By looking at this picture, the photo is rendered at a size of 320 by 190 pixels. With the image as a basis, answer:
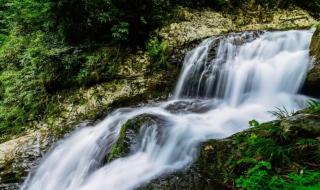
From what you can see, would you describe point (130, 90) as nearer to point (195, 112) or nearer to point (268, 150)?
point (195, 112)

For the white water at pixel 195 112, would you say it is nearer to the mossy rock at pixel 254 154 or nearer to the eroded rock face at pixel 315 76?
the eroded rock face at pixel 315 76

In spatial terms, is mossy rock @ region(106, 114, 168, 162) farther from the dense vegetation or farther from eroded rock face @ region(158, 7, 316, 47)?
eroded rock face @ region(158, 7, 316, 47)

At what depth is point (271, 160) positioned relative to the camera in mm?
3484

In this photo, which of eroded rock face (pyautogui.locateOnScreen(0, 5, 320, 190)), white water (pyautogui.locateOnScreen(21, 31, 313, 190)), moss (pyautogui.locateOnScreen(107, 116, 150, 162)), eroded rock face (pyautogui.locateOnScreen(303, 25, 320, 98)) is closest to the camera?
white water (pyautogui.locateOnScreen(21, 31, 313, 190))

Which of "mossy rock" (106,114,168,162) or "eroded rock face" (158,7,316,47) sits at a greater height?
"eroded rock face" (158,7,316,47)

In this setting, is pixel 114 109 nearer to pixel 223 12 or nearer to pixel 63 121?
pixel 63 121

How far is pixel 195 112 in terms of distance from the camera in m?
6.29

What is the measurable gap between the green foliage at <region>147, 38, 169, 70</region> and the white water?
0.54 metres

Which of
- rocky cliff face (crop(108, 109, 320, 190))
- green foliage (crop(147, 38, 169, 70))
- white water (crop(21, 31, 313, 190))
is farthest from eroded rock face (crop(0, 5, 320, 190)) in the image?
rocky cliff face (crop(108, 109, 320, 190))

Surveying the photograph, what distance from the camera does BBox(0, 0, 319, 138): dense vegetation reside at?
774 cm

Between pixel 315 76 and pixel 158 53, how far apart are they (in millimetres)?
3242

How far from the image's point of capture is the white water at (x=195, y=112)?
15.8ft

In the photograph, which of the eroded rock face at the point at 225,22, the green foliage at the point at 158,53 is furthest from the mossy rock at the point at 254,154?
the eroded rock face at the point at 225,22

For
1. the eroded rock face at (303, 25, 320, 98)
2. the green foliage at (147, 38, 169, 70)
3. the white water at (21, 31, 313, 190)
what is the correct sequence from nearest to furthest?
the white water at (21, 31, 313, 190)
the eroded rock face at (303, 25, 320, 98)
the green foliage at (147, 38, 169, 70)
